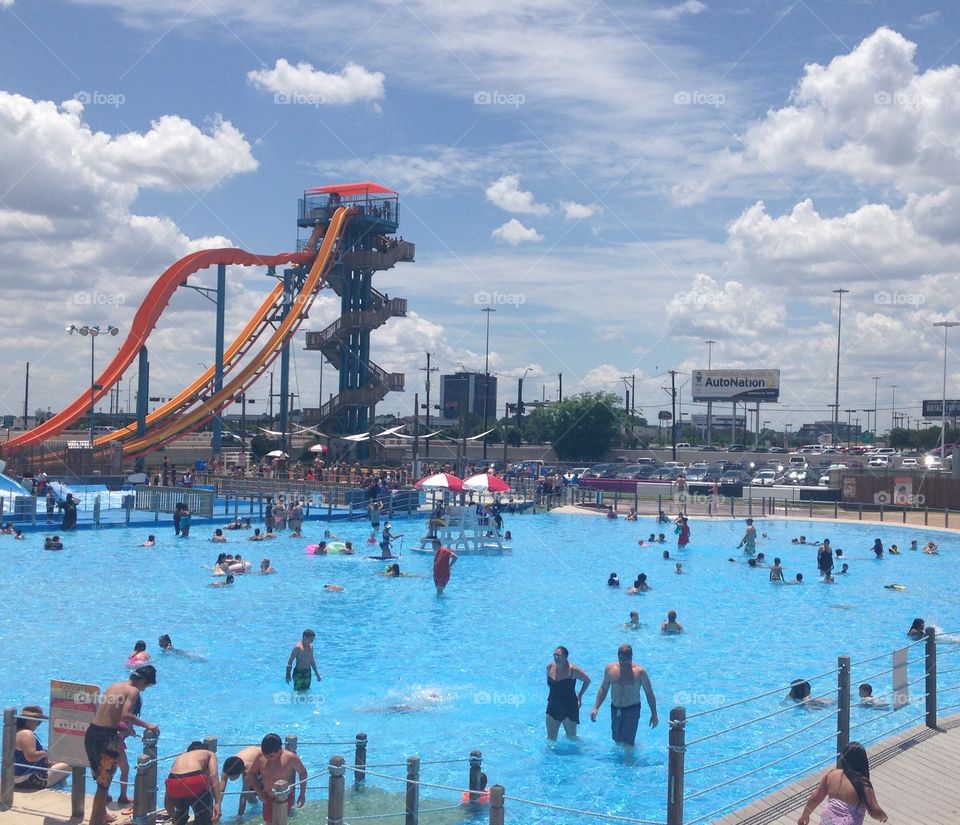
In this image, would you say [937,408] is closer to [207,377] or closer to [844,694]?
[207,377]

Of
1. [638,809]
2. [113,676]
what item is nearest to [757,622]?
[638,809]

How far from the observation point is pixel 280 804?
7.39 meters

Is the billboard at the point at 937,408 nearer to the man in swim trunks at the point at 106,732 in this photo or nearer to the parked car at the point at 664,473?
the parked car at the point at 664,473

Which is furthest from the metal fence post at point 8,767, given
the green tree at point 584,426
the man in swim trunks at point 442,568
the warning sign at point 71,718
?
the green tree at point 584,426

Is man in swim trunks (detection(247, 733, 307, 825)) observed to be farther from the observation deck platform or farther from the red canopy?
the red canopy

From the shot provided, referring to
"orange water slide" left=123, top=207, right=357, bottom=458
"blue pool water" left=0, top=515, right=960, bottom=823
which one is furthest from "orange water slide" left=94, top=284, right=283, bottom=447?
"blue pool water" left=0, top=515, right=960, bottom=823

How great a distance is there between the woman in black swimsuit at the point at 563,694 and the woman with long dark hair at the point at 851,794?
4525 millimetres

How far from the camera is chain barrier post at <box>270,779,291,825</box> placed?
7332 millimetres

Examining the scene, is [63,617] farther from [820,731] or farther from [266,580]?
[820,731]

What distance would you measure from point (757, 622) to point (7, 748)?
15.1m

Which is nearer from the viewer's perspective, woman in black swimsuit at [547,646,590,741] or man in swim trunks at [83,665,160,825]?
man in swim trunks at [83,665,160,825]

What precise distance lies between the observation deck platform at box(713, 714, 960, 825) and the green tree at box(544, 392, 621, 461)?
6572 cm

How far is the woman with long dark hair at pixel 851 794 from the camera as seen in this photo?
21.0ft

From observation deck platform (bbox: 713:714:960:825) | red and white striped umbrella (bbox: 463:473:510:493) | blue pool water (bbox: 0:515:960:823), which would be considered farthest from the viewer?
red and white striped umbrella (bbox: 463:473:510:493)
